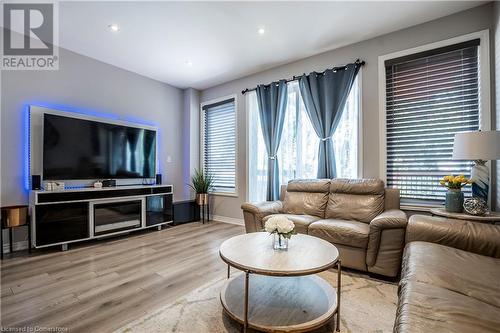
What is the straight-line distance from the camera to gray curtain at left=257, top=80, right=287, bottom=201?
13.0ft

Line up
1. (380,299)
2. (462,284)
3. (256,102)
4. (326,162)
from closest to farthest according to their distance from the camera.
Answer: (462,284), (380,299), (326,162), (256,102)

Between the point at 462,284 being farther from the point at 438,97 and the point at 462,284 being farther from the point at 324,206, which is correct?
the point at 438,97

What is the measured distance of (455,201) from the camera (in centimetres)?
231

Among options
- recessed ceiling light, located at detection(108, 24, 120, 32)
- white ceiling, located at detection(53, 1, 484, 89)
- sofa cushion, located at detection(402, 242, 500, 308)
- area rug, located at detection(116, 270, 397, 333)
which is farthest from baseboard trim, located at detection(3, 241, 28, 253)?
sofa cushion, located at detection(402, 242, 500, 308)

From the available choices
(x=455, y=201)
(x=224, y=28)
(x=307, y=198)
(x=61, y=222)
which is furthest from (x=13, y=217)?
(x=455, y=201)

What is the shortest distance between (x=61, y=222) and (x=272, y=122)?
3.32m

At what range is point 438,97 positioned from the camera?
2.81m

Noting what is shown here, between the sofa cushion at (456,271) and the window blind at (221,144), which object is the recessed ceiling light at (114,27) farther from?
the sofa cushion at (456,271)

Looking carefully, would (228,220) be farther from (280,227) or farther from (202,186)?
(280,227)

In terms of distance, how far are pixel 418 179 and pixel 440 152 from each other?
1.27 ft

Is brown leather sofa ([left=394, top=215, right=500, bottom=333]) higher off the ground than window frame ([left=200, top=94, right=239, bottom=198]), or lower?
lower

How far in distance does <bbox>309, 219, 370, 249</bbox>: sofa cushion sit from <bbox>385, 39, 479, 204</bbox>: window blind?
1.07 metres

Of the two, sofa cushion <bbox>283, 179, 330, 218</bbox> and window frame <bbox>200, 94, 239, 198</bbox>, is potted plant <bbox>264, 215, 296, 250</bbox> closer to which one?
sofa cushion <bbox>283, 179, 330, 218</bbox>

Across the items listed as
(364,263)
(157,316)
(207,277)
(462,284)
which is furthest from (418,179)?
(157,316)
